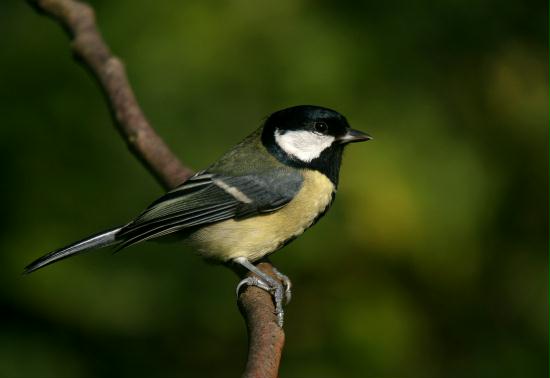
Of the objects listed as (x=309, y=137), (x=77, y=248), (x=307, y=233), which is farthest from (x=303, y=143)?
(x=77, y=248)

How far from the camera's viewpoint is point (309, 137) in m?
2.49

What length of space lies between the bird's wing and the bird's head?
0.22ft

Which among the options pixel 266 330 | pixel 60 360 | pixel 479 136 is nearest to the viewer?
pixel 266 330

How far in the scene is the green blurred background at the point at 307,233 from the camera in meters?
2.74

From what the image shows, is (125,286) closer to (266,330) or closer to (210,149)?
(210,149)

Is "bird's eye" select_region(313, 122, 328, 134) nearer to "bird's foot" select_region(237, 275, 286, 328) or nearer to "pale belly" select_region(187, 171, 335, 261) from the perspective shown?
"pale belly" select_region(187, 171, 335, 261)

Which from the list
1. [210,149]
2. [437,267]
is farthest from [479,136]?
[210,149]

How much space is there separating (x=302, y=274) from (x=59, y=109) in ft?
3.44

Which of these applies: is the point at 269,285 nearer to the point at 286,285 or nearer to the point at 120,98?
the point at 286,285

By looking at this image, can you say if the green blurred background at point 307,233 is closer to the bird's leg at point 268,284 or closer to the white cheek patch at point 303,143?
the white cheek patch at point 303,143

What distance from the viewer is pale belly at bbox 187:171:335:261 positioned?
2361mm

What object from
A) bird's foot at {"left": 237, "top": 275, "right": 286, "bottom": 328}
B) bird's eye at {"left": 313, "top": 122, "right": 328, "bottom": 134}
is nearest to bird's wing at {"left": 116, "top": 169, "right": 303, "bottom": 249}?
bird's eye at {"left": 313, "top": 122, "right": 328, "bottom": 134}

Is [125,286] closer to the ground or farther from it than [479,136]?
closer to the ground

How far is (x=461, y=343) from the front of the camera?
2.84m
